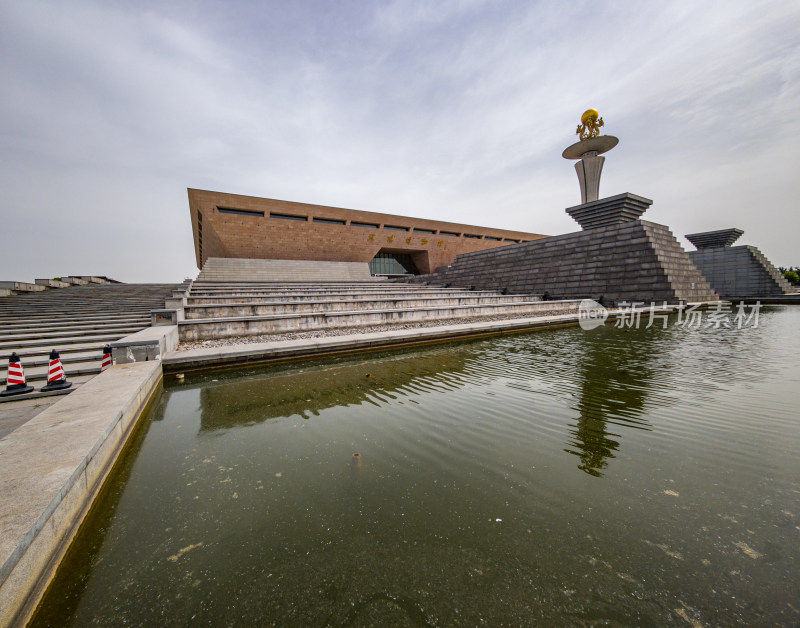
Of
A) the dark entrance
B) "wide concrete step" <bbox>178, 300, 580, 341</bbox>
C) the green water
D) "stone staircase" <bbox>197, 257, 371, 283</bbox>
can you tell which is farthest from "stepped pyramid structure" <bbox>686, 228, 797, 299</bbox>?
the green water

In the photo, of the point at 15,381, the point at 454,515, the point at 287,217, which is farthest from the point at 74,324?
the point at 287,217

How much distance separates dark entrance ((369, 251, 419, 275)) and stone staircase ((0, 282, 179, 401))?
25.0m

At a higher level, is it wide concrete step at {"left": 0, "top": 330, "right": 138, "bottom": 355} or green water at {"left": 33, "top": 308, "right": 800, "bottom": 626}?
wide concrete step at {"left": 0, "top": 330, "right": 138, "bottom": 355}

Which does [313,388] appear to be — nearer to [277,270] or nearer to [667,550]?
[667,550]

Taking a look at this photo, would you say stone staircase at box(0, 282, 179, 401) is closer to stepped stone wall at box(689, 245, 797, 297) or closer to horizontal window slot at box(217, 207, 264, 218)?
horizontal window slot at box(217, 207, 264, 218)

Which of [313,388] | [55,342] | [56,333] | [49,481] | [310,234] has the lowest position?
[313,388]

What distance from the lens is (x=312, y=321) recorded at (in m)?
9.59

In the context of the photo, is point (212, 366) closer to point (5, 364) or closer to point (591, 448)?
point (5, 364)

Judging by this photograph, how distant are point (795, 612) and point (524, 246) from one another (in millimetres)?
23170

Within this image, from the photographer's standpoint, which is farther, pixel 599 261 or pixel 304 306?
pixel 599 261

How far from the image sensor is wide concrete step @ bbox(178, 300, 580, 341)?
815 cm

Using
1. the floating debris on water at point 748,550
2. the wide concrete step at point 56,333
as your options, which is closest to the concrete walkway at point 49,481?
the floating debris on water at point 748,550

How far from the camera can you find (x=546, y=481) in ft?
8.29

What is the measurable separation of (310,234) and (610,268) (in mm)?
22277
